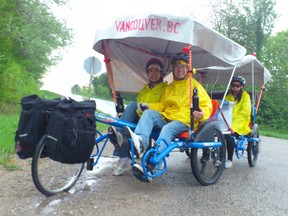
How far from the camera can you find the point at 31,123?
3.60m

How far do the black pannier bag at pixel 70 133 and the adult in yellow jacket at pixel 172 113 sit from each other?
2.26 ft

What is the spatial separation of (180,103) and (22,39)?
1137 centimetres

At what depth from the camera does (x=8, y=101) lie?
16484mm

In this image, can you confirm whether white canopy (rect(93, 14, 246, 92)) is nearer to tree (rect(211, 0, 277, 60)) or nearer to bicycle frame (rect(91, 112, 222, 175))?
bicycle frame (rect(91, 112, 222, 175))

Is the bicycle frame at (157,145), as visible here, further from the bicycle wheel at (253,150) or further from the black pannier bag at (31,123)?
the bicycle wheel at (253,150)

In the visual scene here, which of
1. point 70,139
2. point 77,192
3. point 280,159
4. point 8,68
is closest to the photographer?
point 70,139

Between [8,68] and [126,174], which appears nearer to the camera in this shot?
[126,174]

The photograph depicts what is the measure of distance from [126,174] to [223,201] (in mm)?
1654

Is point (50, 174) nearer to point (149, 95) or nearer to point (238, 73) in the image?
point (149, 95)

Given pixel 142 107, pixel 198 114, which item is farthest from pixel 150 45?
pixel 198 114

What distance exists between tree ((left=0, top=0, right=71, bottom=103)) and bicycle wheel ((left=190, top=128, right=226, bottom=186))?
1065 centimetres

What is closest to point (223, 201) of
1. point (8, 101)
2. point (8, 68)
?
point (8, 68)

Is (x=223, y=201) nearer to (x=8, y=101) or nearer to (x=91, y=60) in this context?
(x=91, y=60)

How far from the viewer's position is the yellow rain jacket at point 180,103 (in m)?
4.79
